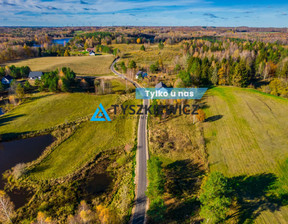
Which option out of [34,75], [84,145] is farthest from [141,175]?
[34,75]

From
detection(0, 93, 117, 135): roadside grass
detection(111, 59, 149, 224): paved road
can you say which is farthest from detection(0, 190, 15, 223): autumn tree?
detection(0, 93, 117, 135): roadside grass

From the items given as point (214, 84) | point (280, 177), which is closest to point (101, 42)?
point (214, 84)

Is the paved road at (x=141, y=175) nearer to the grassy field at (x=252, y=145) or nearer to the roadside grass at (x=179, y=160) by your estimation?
the roadside grass at (x=179, y=160)

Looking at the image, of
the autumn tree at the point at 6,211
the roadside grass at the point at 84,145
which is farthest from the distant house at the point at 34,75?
the autumn tree at the point at 6,211

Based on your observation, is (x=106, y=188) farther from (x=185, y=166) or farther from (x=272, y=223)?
(x=272, y=223)

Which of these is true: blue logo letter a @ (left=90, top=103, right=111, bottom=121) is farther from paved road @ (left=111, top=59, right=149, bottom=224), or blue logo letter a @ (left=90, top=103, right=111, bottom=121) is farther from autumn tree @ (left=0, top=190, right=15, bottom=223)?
autumn tree @ (left=0, top=190, right=15, bottom=223)

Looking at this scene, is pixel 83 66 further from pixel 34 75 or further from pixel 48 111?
pixel 48 111
